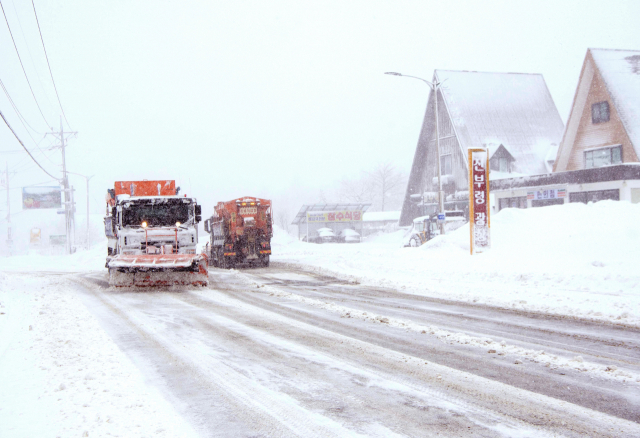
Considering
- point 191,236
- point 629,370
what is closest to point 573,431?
point 629,370

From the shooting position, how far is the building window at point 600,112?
109 ft

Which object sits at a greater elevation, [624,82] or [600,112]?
[624,82]

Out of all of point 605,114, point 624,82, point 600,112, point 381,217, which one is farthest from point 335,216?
point 624,82

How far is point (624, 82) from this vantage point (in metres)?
33.3

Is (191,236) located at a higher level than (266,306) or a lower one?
higher

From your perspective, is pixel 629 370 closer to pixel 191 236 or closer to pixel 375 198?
pixel 191 236

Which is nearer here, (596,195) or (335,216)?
(596,195)

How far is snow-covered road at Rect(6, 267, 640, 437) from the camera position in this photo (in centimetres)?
448

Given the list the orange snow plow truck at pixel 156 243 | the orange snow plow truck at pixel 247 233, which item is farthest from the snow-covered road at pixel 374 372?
the orange snow plow truck at pixel 247 233

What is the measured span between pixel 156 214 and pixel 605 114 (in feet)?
92.7

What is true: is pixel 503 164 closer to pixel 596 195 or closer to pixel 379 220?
pixel 596 195

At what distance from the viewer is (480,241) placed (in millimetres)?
18766

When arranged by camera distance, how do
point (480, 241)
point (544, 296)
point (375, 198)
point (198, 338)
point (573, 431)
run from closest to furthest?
point (573, 431), point (198, 338), point (544, 296), point (480, 241), point (375, 198)

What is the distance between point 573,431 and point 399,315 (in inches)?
221
